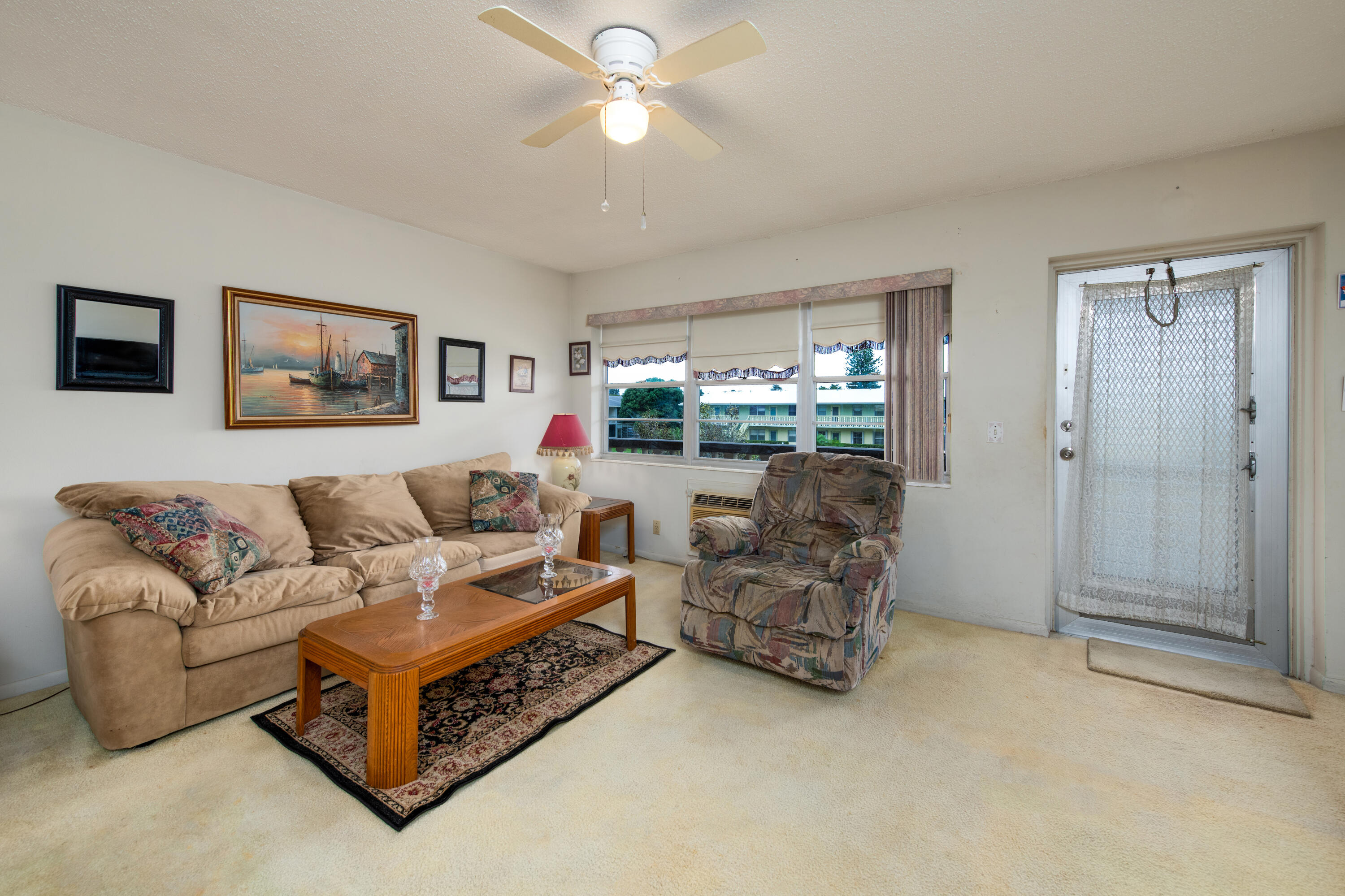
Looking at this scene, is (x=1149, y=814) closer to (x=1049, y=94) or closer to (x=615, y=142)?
(x=1049, y=94)

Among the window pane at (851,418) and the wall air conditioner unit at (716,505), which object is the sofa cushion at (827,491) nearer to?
the window pane at (851,418)

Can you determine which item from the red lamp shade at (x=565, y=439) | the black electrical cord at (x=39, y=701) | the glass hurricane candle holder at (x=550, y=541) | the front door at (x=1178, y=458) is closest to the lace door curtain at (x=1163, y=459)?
the front door at (x=1178, y=458)

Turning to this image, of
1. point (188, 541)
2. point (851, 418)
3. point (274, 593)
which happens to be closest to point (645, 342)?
point (851, 418)

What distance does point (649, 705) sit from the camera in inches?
94.0

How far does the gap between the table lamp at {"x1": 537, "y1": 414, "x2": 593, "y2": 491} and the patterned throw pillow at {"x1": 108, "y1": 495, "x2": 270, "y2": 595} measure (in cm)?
236

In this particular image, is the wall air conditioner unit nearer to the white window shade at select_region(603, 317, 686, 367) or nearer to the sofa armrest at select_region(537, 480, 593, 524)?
the sofa armrest at select_region(537, 480, 593, 524)

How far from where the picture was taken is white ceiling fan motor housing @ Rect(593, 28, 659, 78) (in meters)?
1.91

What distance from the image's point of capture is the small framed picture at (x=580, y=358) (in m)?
5.06

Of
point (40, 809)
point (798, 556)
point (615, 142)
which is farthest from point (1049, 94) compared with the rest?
point (40, 809)

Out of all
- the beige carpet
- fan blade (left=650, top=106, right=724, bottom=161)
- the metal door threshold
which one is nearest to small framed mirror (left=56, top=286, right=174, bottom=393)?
the beige carpet

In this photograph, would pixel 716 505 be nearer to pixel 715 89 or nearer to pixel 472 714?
pixel 472 714

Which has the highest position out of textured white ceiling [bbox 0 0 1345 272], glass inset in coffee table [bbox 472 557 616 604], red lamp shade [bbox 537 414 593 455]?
textured white ceiling [bbox 0 0 1345 272]

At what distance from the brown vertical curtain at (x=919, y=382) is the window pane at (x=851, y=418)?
17 cm

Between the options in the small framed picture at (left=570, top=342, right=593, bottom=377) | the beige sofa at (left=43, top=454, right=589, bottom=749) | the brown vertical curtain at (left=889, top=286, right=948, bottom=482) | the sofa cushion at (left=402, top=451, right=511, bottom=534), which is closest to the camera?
the beige sofa at (left=43, top=454, right=589, bottom=749)
